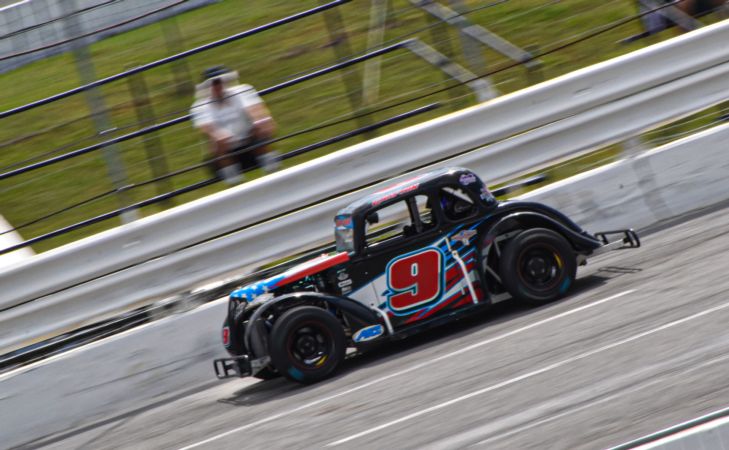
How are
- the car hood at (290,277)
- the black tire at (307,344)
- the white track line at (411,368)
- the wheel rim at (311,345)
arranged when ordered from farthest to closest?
the car hood at (290,277) < the wheel rim at (311,345) < the black tire at (307,344) < the white track line at (411,368)

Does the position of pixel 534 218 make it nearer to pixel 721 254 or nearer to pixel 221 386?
pixel 721 254

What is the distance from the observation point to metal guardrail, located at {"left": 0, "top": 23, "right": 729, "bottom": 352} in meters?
9.80

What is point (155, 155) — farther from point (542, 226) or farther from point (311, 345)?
point (542, 226)

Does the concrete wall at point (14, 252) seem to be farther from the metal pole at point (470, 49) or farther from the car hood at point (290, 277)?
the metal pole at point (470, 49)

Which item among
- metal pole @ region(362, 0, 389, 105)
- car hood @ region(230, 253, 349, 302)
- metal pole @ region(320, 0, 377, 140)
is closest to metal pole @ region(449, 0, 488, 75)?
metal pole @ region(362, 0, 389, 105)

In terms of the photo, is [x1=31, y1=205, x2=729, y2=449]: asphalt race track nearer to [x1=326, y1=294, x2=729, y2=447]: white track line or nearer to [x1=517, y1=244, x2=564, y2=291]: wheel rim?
[x1=326, y1=294, x2=729, y2=447]: white track line

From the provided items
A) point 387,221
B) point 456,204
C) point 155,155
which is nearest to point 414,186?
point 456,204

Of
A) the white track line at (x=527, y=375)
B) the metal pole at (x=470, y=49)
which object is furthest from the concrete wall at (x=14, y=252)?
Answer: the white track line at (x=527, y=375)

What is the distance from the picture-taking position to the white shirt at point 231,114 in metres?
10.5

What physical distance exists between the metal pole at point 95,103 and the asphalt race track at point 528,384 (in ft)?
7.09

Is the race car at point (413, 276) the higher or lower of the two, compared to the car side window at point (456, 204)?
lower

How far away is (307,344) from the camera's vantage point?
8.40 m

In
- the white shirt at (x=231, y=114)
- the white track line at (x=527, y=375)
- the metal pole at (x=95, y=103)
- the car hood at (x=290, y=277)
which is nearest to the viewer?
the white track line at (x=527, y=375)

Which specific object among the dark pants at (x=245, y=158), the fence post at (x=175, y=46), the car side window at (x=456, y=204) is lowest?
the car side window at (x=456, y=204)
